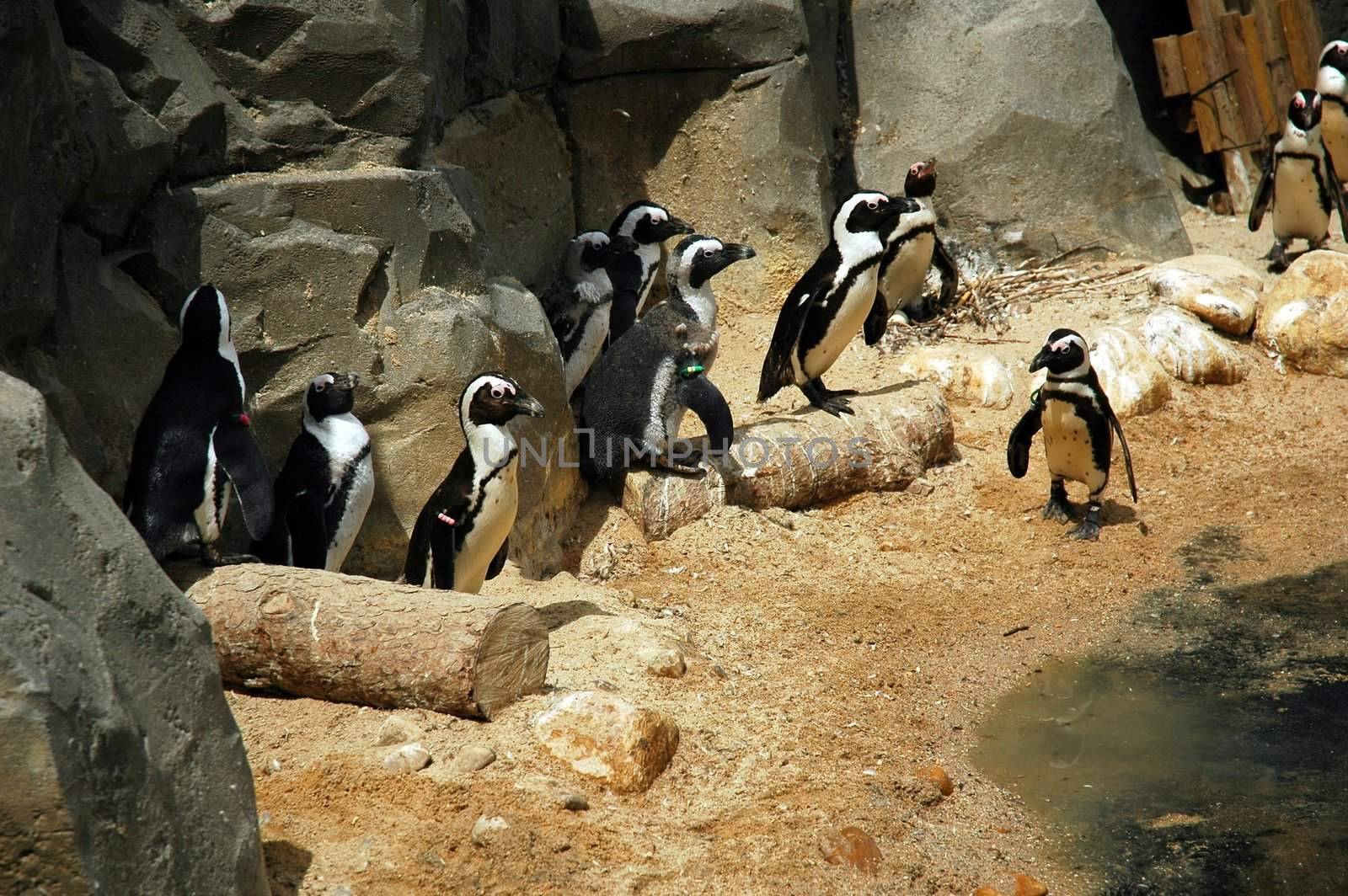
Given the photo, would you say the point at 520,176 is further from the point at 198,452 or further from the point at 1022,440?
the point at 198,452

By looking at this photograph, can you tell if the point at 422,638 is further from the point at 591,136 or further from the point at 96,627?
the point at 591,136

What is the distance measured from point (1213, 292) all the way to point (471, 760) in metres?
6.23

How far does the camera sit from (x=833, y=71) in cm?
945

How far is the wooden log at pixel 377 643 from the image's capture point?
383 centimetres

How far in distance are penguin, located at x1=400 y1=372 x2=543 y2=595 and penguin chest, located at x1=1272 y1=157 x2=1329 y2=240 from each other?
6.44 meters

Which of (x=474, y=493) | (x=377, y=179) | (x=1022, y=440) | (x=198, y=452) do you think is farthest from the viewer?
(x=1022, y=440)

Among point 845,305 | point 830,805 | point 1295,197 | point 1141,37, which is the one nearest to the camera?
point 830,805

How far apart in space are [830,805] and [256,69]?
3479 mm

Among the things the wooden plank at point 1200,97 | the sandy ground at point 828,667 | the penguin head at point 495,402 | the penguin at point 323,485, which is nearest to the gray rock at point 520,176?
the sandy ground at point 828,667

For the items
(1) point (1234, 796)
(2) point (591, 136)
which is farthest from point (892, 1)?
(1) point (1234, 796)

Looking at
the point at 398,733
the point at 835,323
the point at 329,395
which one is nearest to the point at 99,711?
the point at 398,733

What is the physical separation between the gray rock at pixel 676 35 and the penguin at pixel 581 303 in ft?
3.74

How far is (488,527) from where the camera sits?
507 centimetres

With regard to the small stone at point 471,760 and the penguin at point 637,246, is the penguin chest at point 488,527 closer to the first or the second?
the small stone at point 471,760
